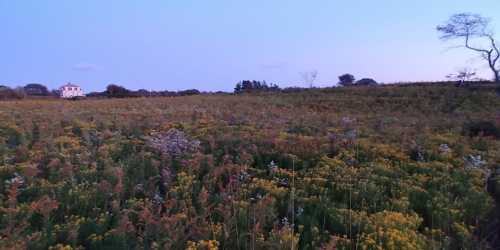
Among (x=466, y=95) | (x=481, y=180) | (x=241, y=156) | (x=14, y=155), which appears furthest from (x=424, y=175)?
(x=466, y=95)

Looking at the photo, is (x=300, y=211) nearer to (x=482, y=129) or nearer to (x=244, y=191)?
(x=244, y=191)

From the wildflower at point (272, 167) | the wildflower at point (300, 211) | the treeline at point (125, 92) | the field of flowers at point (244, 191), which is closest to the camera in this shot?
the field of flowers at point (244, 191)

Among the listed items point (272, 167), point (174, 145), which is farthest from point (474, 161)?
point (174, 145)

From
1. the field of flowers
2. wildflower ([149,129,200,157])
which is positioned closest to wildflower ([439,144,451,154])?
the field of flowers

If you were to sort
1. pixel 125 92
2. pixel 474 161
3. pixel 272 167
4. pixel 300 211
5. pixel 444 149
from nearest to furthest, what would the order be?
pixel 300 211, pixel 272 167, pixel 474 161, pixel 444 149, pixel 125 92

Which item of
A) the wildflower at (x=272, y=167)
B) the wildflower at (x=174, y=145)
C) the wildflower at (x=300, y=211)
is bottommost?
the wildflower at (x=300, y=211)

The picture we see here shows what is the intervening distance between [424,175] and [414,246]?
202 cm

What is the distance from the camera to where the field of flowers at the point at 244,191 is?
468 cm

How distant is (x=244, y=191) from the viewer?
18.7 feet

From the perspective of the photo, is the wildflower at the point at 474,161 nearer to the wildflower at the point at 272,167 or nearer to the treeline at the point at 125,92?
the wildflower at the point at 272,167

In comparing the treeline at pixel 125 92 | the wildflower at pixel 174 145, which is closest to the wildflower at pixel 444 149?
the wildflower at pixel 174 145

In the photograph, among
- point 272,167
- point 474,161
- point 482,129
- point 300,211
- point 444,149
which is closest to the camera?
point 300,211

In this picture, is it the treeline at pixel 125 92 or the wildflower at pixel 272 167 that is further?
the treeline at pixel 125 92

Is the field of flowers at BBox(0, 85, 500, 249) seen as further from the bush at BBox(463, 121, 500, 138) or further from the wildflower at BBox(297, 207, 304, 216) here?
the bush at BBox(463, 121, 500, 138)
